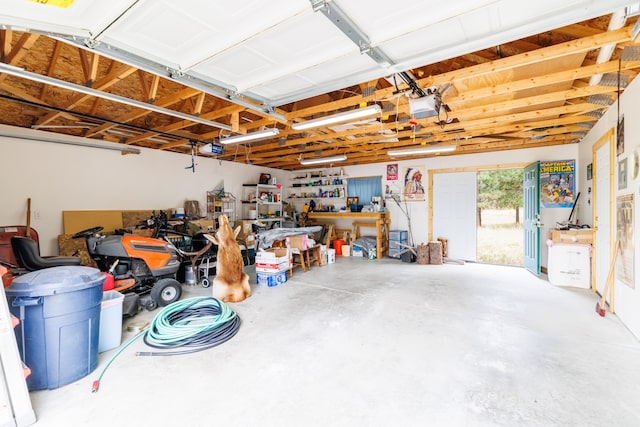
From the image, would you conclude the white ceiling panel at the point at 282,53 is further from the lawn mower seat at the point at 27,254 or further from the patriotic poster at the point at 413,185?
the patriotic poster at the point at 413,185

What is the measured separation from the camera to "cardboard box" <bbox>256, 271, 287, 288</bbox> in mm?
4746

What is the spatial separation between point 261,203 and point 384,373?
258 inches

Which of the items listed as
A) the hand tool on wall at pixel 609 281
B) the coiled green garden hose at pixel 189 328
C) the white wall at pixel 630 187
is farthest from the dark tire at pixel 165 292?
the hand tool on wall at pixel 609 281

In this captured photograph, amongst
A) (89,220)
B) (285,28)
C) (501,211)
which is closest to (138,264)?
(89,220)

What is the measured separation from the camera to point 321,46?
199 centimetres

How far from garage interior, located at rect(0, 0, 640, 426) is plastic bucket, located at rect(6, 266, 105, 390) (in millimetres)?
178

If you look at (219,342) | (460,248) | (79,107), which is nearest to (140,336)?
(219,342)

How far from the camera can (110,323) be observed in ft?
8.77

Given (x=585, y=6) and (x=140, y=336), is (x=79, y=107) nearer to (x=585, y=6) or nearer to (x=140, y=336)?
(x=140, y=336)

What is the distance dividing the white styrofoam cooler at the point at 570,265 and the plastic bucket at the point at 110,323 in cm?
635

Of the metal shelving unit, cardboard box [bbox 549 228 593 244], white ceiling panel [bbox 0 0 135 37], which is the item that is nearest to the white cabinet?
the metal shelving unit

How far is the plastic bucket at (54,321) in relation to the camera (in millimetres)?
1955

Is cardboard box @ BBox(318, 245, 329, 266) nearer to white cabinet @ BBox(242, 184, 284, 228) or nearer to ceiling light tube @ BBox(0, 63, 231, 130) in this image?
white cabinet @ BBox(242, 184, 284, 228)

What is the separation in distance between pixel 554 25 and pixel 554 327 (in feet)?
9.99
